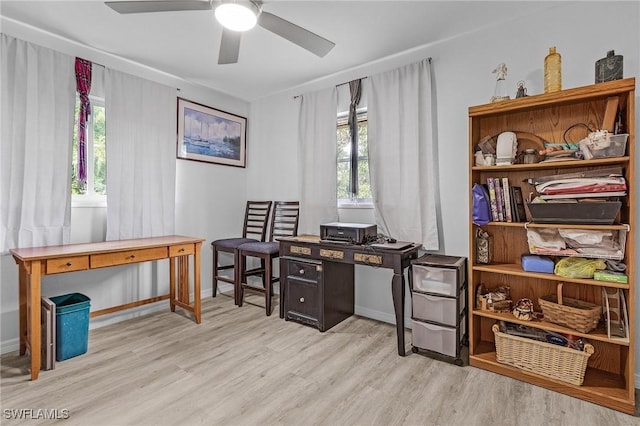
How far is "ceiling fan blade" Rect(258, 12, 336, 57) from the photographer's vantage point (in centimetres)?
189

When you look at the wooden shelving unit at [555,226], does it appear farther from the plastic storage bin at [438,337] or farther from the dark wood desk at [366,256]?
the dark wood desk at [366,256]

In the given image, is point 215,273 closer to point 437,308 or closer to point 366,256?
point 366,256

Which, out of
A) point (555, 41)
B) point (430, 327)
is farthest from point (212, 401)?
point (555, 41)

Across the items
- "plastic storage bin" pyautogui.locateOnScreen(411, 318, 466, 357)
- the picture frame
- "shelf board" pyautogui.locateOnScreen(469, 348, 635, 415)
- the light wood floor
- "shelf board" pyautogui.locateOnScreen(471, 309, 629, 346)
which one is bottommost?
the light wood floor

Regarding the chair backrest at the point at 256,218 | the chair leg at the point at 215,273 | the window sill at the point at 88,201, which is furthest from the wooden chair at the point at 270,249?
the window sill at the point at 88,201

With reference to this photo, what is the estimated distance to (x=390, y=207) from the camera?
2.91 meters

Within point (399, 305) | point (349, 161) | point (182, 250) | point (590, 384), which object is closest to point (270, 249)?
point (182, 250)

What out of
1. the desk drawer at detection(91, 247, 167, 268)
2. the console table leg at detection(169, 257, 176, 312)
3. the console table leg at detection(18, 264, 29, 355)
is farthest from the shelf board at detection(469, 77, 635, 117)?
the console table leg at detection(18, 264, 29, 355)

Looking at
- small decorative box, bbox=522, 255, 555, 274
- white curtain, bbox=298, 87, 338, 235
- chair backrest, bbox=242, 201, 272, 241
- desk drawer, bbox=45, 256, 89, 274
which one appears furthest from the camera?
chair backrest, bbox=242, 201, 272, 241

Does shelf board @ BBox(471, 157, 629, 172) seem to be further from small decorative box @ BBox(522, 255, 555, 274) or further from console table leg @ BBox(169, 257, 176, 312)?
console table leg @ BBox(169, 257, 176, 312)

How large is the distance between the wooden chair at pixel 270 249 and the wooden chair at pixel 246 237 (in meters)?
0.08

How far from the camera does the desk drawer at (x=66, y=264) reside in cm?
212

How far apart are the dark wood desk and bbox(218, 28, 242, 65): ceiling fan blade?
1.59 metres

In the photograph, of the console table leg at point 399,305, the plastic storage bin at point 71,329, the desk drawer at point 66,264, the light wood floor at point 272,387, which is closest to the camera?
the light wood floor at point 272,387
